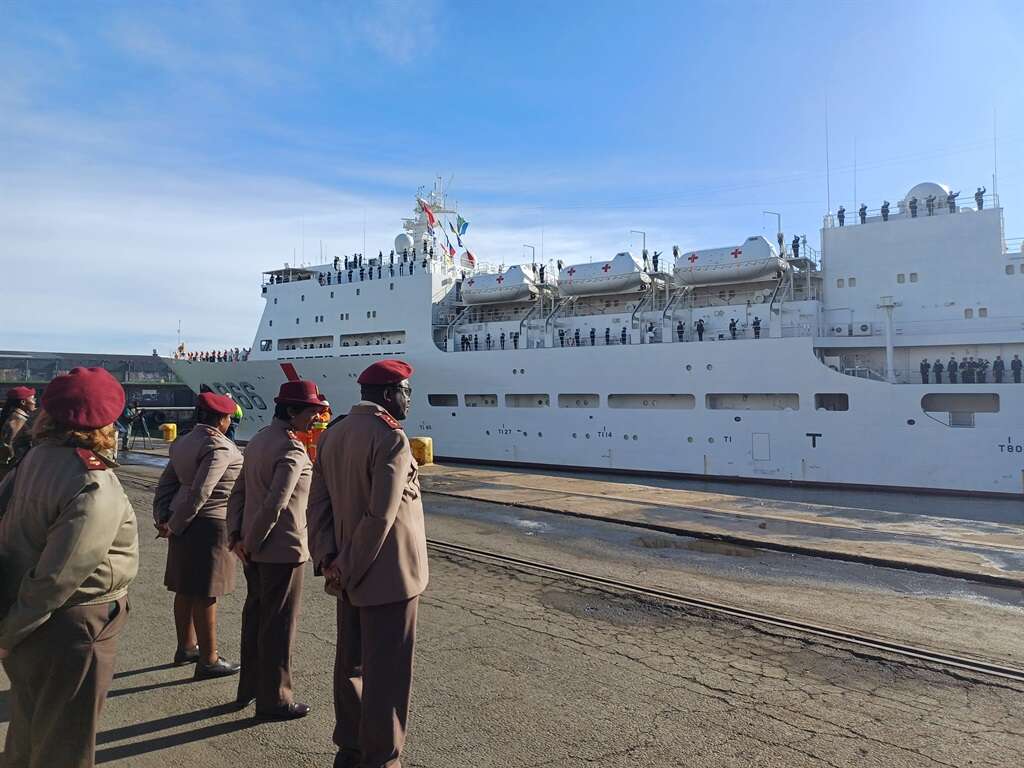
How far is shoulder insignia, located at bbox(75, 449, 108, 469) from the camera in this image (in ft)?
6.99

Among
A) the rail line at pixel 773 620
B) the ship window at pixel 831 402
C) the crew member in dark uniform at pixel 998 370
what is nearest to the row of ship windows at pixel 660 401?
the ship window at pixel 831 402

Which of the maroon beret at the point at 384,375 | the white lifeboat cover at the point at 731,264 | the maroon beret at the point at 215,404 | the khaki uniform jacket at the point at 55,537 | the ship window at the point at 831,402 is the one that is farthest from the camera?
the white lifeboat cover at the point at 731,264

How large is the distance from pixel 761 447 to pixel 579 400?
5.14 metres

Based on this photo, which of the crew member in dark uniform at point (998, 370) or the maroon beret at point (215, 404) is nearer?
the maroon beret at point (215, 404)

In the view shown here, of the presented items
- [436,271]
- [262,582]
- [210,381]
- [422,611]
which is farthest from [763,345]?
[210,381]

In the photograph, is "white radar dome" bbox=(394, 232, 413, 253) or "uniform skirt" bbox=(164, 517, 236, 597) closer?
"uniform skirt" bbox=(164, 517, 236, 597)

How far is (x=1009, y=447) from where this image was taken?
46.6 feet

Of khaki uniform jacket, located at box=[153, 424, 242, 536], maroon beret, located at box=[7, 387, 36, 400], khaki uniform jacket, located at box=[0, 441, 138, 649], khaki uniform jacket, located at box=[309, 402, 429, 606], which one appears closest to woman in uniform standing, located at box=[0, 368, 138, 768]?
khaki uniform jacket, located at box=[0, 441, 138, 649]

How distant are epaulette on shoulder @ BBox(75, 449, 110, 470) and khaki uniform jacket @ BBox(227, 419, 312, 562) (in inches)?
42.9

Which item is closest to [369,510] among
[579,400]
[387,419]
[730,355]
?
[387,419]

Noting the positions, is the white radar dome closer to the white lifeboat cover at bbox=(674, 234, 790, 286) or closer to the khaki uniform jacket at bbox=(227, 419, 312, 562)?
the white lifeboat cover at bbox=(674, 234, 790, 286)

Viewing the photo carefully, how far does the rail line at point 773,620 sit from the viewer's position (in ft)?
12.2

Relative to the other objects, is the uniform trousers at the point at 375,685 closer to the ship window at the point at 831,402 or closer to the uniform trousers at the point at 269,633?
the uniform trousers at the point at 269,633

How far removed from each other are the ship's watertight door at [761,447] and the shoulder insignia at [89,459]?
16.2m
